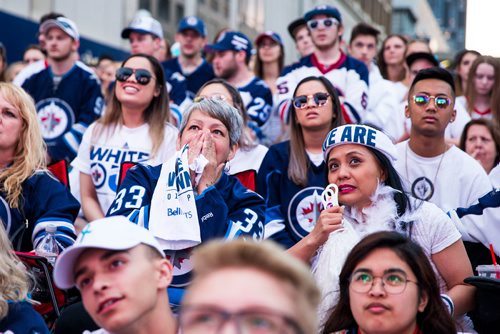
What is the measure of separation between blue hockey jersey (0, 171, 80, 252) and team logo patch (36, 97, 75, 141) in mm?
2850

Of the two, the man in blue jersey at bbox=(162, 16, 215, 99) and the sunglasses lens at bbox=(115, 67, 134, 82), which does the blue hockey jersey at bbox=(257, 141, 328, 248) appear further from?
the man in blue jersey at bbox=(162, 16, 215, 99)

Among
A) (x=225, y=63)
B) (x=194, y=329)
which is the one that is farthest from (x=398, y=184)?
(x=225, y=63)

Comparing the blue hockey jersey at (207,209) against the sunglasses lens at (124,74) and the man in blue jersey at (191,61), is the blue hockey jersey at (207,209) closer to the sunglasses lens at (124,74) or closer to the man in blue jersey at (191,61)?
the sunglasses lens at (124,74)

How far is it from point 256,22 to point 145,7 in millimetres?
9691

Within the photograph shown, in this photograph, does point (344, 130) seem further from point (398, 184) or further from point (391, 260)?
point (391, 260)

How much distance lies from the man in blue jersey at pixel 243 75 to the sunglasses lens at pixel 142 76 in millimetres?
1547

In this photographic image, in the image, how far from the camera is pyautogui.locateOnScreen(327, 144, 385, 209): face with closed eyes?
477 cm

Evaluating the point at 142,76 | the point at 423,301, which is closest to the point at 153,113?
the point at 142,76

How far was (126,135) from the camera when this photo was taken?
661 centimetres

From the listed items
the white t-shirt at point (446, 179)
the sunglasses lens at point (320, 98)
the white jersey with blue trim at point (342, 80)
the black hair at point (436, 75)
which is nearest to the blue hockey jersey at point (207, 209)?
the white t-shirt at point (446, 179)

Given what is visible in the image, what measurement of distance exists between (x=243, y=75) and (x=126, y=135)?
229 cm

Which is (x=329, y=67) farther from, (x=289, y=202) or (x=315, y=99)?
(x=289, y=202)

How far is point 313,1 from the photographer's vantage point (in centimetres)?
3862

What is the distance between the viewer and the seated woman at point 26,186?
5133 millimetres
